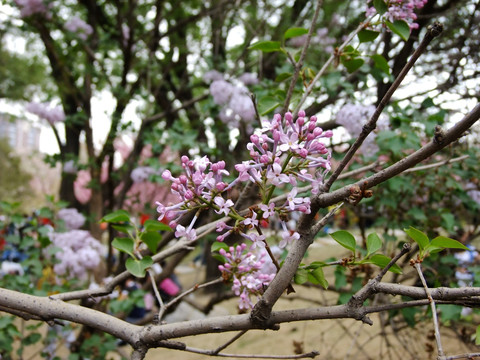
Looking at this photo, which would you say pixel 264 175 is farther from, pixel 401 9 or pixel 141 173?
pixel 141 173

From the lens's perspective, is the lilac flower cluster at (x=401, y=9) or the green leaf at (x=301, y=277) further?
the lilac flower cluster at (x=401, y=9)

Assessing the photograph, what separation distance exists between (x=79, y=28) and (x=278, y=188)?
285 centimetres

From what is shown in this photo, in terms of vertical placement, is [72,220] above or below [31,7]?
below

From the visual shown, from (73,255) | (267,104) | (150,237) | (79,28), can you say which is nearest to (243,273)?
(150,237)

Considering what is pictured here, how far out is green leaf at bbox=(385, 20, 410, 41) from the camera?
130 centimetres

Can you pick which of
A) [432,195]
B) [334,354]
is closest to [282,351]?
[334,354]

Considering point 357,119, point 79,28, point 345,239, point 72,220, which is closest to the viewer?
point 345,239

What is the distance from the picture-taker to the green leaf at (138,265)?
110 cm

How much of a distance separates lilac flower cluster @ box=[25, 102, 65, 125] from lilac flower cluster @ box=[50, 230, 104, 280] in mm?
1312

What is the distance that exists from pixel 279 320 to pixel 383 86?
1924mm

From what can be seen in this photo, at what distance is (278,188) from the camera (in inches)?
96.0

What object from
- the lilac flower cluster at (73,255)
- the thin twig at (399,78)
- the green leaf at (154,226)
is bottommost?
the green leaf at (154,226)

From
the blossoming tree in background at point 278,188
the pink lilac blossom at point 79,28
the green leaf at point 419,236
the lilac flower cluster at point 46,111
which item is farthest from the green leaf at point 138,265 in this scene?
the pink lilac blossom at point 79,28

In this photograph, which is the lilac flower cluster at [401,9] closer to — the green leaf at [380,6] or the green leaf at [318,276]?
the green leaf at [380,6]
